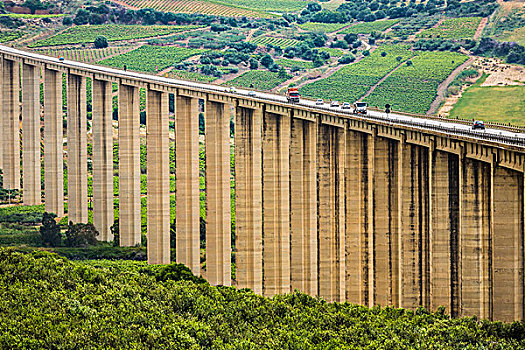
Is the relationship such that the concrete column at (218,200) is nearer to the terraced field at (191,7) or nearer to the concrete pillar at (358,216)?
the concrete pillar at (358,216)

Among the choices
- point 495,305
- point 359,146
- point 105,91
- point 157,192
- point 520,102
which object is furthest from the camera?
point 520,102

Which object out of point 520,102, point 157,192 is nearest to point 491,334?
point 157,192

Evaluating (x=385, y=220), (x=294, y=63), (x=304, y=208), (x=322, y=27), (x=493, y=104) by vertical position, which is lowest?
(x=493, y=104)

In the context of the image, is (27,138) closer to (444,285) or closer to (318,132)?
(318,132)

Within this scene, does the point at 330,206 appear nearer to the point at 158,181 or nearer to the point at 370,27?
the point at 158,181

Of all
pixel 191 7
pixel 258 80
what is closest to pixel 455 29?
pixel 258 80

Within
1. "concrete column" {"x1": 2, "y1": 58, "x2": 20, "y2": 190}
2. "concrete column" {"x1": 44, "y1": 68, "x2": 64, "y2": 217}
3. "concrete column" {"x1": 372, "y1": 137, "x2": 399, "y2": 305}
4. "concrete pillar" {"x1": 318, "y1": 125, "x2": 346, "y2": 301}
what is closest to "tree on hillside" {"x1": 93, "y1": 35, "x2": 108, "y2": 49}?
"concrete column" {"x1": 2, "y1": 58, "x2": 20, "y2": 190}

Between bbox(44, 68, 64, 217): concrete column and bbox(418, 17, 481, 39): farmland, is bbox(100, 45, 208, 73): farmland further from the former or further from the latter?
bbox(44, 68, 64, 217): concrete column
